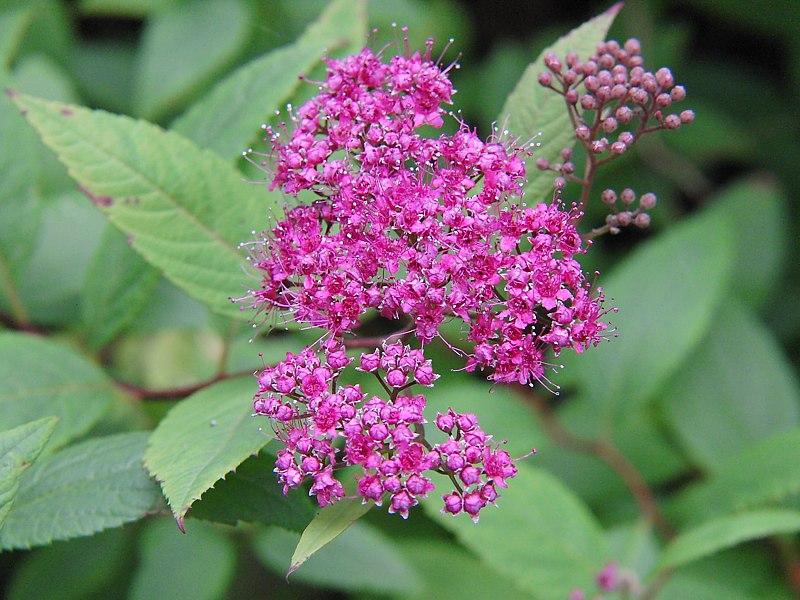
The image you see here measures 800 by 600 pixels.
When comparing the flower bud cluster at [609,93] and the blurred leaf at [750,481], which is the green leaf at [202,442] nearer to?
the flower bud cluster at [609,93]

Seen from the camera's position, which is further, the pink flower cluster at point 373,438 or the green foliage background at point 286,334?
the green foliage background at point 286,334

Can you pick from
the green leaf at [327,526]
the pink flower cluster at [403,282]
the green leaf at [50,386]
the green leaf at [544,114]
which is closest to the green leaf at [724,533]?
the pink flower cluster at [403,282]

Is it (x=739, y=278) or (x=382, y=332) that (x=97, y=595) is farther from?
(x=739, y=278)

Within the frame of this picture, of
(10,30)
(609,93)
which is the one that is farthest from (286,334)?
(609,93)

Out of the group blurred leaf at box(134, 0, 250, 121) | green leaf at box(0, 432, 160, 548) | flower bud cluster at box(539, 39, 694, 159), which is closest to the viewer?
green leaf at box(0, 432, 160, 548)

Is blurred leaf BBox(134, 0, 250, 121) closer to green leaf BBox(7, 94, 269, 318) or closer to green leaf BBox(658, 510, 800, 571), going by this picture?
green leaf BBox(7, 94, 269, 318)

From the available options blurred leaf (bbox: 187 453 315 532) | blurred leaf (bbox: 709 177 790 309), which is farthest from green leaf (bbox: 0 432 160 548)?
blurred leaf (bbox: 709 177 790 309)

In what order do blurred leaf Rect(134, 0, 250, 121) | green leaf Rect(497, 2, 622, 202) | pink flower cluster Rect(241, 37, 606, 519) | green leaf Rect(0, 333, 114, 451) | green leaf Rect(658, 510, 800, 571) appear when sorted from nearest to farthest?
1. pink flower cluster Rect(241, 37, 606, 519)
2. green leaf Rect(497, 2, 622, 202)
3. green leaf Rect(0, 333, 114, 451)
4. green leaf Rect(658, 510, 800, 571)
5. blurred leaf Rect(134, 0, 250, 121)

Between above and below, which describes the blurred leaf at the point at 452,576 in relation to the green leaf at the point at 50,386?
below
